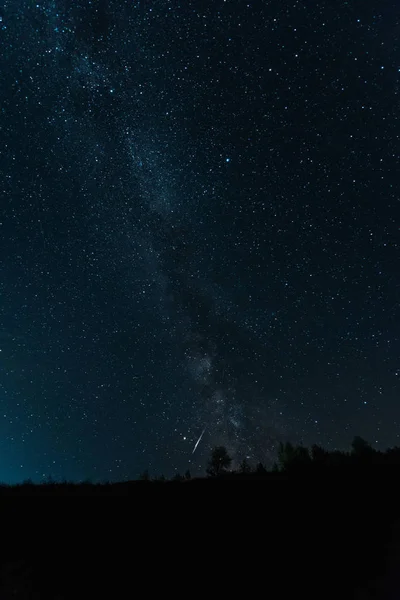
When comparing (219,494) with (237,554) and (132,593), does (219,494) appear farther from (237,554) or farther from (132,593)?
(132,593)

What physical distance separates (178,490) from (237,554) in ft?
14.8

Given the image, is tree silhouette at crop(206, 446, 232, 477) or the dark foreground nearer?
the dark foreground

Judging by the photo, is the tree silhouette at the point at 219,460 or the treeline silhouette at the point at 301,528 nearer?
the treeline silhouette at the point at 301,528

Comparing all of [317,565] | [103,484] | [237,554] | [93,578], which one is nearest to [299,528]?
[317,565]

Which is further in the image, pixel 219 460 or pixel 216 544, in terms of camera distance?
pixel 219 460

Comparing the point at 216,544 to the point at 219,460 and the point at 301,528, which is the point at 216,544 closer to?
the point at 301,528

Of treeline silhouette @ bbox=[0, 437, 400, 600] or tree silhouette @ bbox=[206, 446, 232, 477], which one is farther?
tree silhouette @ bbox=[206, 446, 232, 477]

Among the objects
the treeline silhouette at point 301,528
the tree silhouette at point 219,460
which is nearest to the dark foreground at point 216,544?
the treeline silhouette at point 301,528

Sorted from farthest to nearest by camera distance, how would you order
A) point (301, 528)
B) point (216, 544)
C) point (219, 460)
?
point (219, 460), point (301, 528), point (216, 544)

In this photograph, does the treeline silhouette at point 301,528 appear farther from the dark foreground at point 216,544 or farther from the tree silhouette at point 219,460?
the tree silhouette at point 219,460


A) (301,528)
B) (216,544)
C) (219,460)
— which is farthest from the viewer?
→ (219,460)

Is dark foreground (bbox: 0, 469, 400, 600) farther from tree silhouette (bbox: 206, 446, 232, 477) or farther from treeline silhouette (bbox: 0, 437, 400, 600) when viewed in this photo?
tree silhouette (bbox: 206, 446, 232, 477)

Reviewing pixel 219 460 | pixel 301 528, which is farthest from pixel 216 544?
pixel 219 460

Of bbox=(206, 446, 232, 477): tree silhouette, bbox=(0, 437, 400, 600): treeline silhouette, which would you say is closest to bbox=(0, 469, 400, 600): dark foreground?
bbox=(0, 437, 400, 600): treeline silhouette
